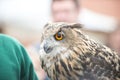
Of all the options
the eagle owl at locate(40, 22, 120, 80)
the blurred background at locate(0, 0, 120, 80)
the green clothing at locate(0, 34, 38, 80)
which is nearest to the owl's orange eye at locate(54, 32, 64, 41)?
the eagle owl at locate(40, 22, 120, 80)

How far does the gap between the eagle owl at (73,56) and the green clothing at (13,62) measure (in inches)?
3.1

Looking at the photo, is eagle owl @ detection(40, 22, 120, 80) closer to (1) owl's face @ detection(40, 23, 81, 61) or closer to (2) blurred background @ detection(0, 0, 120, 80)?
(1) owl's face @ detection(40, 23, 81, 61)

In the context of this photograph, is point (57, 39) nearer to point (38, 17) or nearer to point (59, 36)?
point (59, 36)

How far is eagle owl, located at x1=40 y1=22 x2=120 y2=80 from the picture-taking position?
1939 mm

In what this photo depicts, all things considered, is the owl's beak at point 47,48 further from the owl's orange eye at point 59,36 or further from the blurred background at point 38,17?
the blurred background at point 38,17

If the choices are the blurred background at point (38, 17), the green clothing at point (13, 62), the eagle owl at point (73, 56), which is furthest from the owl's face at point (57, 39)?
the blurred background at point (38, 17)

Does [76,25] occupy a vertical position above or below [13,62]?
above

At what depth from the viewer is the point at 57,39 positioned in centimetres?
197

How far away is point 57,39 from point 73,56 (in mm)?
95

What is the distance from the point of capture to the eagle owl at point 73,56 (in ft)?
6.36

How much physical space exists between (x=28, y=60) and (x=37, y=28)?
1638 mm

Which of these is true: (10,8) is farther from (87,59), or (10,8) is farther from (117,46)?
(87,59)

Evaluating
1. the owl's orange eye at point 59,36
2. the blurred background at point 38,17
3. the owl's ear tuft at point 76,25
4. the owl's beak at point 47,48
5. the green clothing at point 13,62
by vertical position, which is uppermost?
the owl's ear tuft at point 76,25

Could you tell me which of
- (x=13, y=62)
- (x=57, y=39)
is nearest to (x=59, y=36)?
(x=57, y=39)
